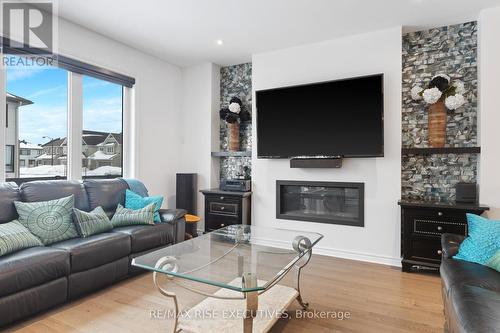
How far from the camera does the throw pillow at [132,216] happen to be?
3.02 metres

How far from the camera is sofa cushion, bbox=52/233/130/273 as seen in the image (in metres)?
2.33

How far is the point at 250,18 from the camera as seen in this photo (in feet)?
10.5

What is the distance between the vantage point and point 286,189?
4.04m

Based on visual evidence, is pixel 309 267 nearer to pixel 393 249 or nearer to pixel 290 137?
pixel 393 249

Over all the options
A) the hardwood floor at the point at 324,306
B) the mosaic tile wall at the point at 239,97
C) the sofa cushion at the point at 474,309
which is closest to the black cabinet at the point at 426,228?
the hardwood floor at the point at 324,306

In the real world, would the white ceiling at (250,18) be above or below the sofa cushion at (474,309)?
above

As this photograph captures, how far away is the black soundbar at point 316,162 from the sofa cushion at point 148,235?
172 cm

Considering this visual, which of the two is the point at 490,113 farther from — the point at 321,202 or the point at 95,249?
the point at 95,249

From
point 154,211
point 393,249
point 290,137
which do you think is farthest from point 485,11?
point 154,211

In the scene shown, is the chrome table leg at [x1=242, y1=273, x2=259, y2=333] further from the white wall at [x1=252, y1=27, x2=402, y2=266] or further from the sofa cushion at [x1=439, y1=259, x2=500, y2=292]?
the white wall at [x1=252, y1=27, x2=402, y2=266]

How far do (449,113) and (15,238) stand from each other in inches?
169

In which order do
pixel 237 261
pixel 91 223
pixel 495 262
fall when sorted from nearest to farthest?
pixel 495 262 → pixel 237 261 → pixel 91 223

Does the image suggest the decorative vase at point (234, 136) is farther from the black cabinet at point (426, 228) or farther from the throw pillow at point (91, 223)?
the black cabinet at point (426, 228)

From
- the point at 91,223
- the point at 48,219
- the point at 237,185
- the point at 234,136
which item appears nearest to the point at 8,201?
the point at 48,219
